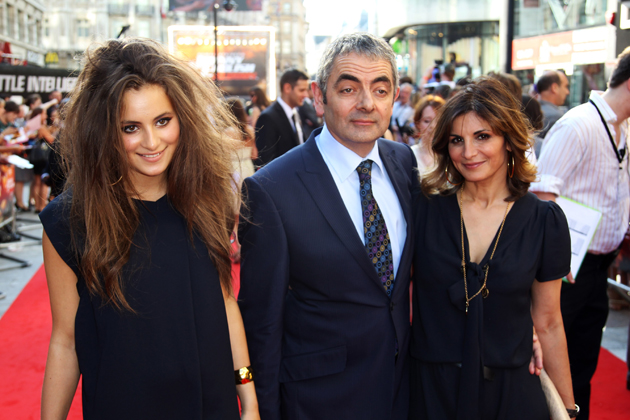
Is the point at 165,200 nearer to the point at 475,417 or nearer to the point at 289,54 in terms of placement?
the point at 475,417

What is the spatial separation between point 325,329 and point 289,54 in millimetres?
90709

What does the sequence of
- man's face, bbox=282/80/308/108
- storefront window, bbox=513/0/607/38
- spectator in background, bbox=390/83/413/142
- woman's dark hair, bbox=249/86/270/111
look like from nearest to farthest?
man's face, bbox=282/80/308/108
spectator in background, bbox=390/83/413/142
storefront window, bbox=513/0/607/38
woman's dark hair, bbox=249/86/270/111

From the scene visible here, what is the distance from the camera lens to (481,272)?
1994mm

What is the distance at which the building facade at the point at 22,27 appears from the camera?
30375 millimetres

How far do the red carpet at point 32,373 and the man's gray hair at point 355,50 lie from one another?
1.13 m

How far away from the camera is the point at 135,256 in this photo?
1684 millimetres

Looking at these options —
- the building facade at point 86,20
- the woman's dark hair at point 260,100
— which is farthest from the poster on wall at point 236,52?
the building facade at point 86,20

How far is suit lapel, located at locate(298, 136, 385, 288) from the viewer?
1944mm

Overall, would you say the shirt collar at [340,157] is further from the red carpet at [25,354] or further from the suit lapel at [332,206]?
the red carpet at [25,354]

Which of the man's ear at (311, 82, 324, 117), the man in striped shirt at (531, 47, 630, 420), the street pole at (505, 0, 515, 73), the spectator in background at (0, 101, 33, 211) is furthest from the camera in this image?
the spectator in background at (0, 101, 33, 211)

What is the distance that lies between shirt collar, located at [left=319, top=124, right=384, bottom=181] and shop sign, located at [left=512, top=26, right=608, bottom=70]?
7709 mm

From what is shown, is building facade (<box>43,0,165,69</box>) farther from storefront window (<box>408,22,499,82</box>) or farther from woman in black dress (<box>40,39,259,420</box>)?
woman in black dress (<box>40,39,259,420</box>)

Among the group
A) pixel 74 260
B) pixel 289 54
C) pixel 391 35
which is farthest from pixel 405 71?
pixel 289 54

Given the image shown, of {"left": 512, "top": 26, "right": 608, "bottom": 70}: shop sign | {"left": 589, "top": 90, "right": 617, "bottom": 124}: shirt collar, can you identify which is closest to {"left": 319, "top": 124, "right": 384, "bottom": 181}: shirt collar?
{"left": 589, "top": 90, "right": 617, "bottom": 124}: shirt collar
